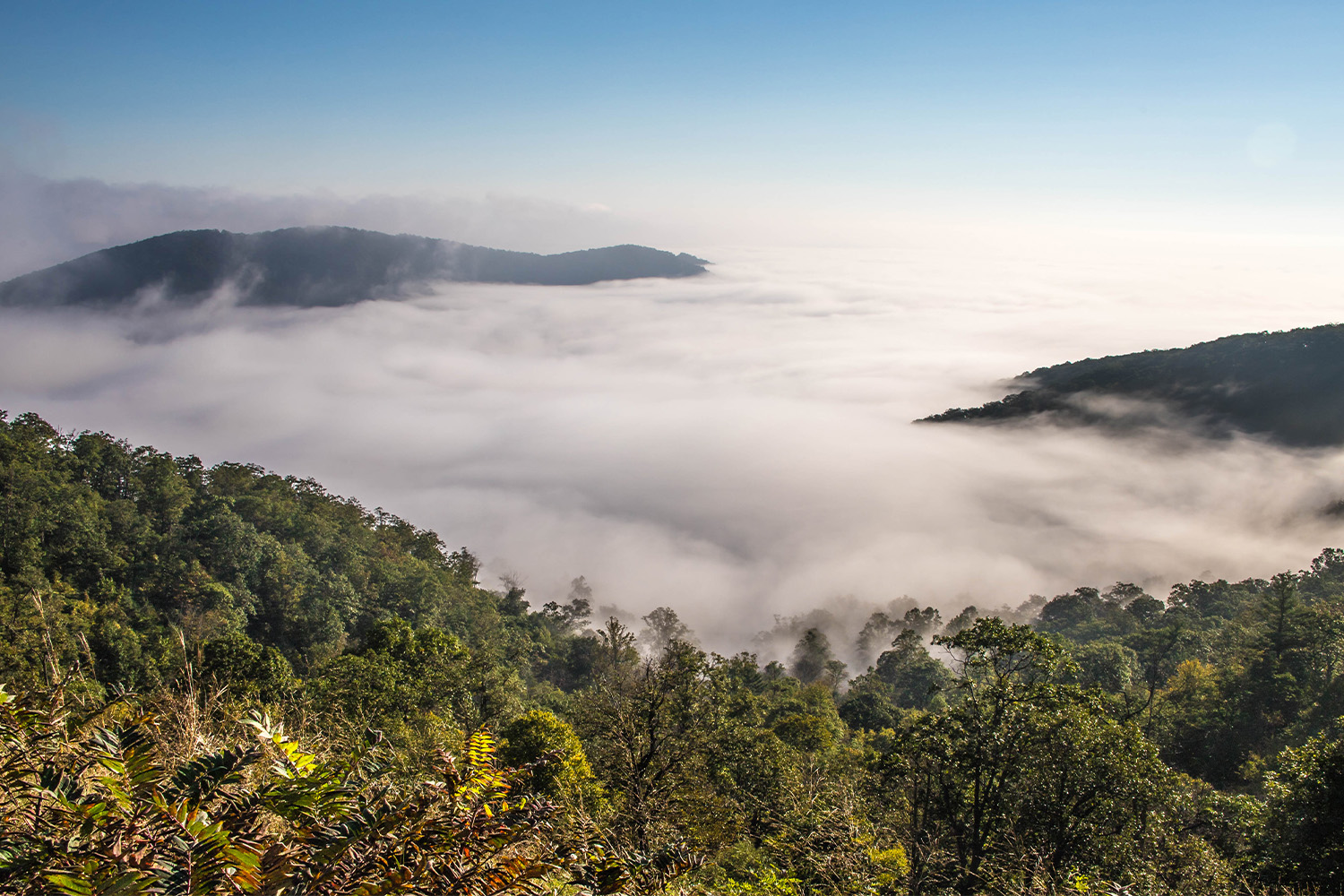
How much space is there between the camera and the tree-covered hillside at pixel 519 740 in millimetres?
2883

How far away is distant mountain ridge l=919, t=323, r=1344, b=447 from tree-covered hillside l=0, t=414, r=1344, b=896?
80.3 m

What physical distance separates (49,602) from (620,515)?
6224 inches

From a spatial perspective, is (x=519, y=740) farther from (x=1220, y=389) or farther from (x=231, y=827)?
(x=1220, y=389)

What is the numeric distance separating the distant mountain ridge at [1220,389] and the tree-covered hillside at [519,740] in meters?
80.3

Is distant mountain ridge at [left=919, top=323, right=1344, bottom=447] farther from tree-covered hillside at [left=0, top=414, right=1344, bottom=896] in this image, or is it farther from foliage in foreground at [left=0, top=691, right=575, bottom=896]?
foliage in foreground at [left=0, top=691, right=575, bottom=896]

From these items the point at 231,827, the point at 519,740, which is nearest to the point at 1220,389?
the point at 519,740

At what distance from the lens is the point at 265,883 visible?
2557mm

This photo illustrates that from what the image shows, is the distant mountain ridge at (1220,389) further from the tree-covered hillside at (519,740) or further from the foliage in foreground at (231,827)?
the foliage in foreground at (231,827)

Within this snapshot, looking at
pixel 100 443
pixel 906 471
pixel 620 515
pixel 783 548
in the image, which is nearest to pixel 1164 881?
pixel 100 443

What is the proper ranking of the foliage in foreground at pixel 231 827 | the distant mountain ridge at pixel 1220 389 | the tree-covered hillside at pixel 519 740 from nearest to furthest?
1. the foliage in foreground at pixel 231 827
2. the tree-covered hillside at pixel 519 740
3. the distant mountain ridge at pixel 1220 389

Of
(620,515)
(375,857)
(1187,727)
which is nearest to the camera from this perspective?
(375,857)

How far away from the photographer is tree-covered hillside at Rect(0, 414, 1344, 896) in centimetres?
288

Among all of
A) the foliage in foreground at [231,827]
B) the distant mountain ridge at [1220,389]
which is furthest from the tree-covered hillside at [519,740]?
the distant mountain ridge at [1220,389]

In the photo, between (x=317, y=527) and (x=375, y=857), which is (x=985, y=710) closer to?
(x=375, y=857)
